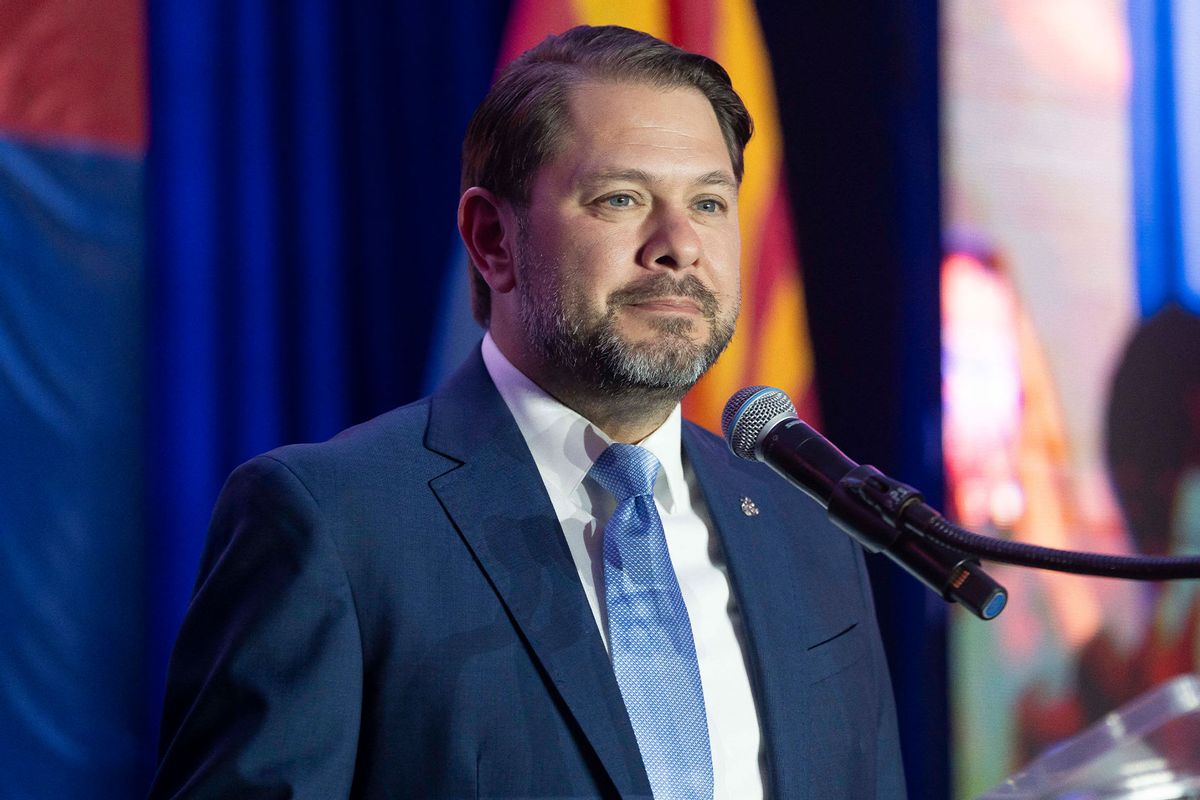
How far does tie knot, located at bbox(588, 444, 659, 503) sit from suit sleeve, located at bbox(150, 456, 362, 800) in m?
0.39

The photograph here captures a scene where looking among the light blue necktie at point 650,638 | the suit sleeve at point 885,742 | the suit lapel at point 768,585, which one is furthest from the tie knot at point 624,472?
the suit sleeve at point 885,742

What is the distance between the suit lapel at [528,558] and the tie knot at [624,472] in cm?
9

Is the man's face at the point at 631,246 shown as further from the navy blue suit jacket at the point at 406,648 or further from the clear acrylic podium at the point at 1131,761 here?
the clear acrylic podium at the point at 1131,761

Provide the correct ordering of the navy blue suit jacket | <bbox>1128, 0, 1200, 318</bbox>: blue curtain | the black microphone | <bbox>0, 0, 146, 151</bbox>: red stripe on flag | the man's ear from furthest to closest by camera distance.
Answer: <bbox>1128, 0, 1200, 318</bbox>: blue curtain
<bbox>0, 0, 146, 151</bbox>: red stripe on flag
the man's ear
the navy blue suit jacket
the black microphone

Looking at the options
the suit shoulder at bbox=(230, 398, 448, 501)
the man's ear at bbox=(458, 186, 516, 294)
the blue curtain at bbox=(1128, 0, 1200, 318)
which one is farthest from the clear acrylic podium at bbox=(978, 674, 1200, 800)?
the blue curtain at bbox=(1128, 0, 1200, 318)

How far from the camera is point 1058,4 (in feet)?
12.5

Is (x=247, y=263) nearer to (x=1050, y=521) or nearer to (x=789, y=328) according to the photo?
(x=789, y=328)

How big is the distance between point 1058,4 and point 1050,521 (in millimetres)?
1576

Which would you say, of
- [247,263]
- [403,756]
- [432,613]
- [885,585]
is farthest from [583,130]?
[885,585]

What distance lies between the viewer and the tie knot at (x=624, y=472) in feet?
5.41

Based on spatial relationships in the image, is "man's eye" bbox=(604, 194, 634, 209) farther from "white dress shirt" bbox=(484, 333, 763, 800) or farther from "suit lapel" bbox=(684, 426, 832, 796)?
"suit lapel" bbox=(684, 426, 832, 796)

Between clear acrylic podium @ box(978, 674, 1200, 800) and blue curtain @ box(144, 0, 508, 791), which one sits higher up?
blue curtain @ box(144, 0, 508, 791)

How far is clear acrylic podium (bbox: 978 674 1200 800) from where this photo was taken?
1.55 m

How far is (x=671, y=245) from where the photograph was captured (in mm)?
1616
